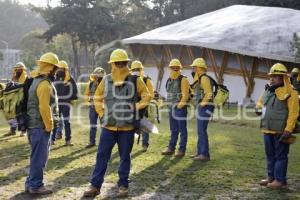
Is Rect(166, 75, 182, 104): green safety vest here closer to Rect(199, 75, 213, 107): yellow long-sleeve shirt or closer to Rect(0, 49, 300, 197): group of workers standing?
Rect(199, 75, 213, 107): yellow long-sleeve shirt

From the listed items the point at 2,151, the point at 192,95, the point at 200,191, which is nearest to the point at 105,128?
the point at 200,191

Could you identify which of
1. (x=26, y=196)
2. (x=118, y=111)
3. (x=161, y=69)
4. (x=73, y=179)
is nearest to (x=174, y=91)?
(x=73, y=179)

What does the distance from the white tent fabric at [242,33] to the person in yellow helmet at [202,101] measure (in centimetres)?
1370

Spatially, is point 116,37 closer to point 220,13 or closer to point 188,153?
point 220,13

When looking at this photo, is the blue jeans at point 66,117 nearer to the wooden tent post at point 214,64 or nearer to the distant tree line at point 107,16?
the wooden tent post at point 214,64

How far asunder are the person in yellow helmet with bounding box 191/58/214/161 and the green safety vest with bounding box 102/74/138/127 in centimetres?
294

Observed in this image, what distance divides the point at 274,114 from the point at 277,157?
68 centimetres

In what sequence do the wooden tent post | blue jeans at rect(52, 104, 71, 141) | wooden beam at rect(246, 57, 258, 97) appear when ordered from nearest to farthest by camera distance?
blue jeans at rect(52, 104, 71, 141) < wooden beam at rect(246, 57, 258, 97) < the wooden tent post

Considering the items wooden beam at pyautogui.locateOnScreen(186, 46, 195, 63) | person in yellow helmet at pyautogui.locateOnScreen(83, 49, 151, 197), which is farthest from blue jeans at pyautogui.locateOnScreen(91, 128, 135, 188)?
wooden beam at pyautogui.locateOnScreen(186, 46, 195, 63)

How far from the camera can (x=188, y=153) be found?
1071 cm

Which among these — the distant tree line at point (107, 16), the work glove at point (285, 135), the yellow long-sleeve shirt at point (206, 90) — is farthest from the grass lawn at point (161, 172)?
the distant tree line at point (107, 16)

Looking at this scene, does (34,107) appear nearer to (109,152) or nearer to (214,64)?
(109,152)

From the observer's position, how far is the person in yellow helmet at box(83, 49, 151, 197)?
22.4 feet

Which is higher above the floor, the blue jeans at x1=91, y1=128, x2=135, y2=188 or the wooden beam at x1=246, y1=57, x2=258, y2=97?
the wooden beam at x1=246, y1=57, x2=258, y2=97
